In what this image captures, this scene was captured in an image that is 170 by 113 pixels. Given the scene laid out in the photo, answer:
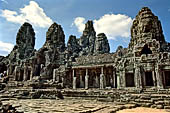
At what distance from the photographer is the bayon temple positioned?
821 inches

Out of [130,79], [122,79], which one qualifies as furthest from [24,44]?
[130,79]

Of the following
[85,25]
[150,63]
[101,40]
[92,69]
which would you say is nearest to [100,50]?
[101,40]

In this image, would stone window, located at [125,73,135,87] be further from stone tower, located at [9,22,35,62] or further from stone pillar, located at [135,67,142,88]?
stone tower, located at [9,22,35,62]

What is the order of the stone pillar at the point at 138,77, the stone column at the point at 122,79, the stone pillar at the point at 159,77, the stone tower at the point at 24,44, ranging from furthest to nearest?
1. the stone tower at the point at 24,44
2. the stone column at the point at 122,79
3. the stone pillar at the point at 138,77
4. the stone pillar at the point at 159,77

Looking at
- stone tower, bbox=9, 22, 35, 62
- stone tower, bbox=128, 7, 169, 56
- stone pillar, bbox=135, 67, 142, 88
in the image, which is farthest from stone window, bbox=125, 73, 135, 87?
stone tower, bbox=9, 22, 35, 62

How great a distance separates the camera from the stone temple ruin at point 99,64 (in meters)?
20.8

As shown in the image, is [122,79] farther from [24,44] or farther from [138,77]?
[24,44]

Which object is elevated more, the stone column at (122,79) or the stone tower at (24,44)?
the stone tower at (24,44)

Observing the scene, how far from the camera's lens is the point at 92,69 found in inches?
Answer: 1148

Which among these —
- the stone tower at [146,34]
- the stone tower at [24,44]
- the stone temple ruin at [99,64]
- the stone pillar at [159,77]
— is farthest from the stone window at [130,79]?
the stone tower at [24,44]

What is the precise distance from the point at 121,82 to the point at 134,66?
316 centimetres

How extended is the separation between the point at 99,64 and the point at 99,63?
0.20 metres

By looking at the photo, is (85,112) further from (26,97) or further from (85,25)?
(85,25)

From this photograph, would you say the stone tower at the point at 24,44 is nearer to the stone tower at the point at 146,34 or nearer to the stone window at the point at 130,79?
the stone tower at the point at 146,34
